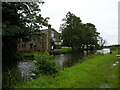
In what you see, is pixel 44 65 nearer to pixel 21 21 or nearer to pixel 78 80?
pixel 78 80

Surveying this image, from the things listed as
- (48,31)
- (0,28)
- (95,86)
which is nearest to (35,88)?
(95,86)

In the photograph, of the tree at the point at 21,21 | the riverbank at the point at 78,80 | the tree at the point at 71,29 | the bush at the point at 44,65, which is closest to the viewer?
the riverbank at the point at 78,80

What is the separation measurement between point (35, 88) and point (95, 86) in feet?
9.10

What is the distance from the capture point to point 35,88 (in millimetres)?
7941

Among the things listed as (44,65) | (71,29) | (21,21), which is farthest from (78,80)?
(71,29)

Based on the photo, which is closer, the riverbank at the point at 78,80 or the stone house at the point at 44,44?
the riverbank at the point at 78,80

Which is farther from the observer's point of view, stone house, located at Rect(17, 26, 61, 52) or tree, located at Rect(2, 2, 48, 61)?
stone house, located at Rect(17, 26, 61, 52)

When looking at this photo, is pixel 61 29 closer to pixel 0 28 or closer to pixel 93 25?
pixel 93 25

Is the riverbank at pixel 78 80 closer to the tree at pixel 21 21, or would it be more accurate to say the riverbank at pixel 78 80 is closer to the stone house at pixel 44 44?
the tree at pixel 21 21

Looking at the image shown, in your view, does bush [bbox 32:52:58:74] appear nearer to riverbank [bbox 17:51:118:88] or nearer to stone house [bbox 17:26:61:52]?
riverbank [bbox 17:51:118:88]

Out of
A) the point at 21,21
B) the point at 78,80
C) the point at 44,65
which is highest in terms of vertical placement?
the point at 21,21

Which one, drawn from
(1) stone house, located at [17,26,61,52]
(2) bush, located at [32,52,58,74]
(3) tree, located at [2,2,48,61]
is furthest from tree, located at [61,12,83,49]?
(2) bush, located at [32,52,58,74]

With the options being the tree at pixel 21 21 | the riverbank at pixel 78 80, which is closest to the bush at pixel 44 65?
the riverbank at pixel 78 80

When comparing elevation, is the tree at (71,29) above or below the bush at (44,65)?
above
